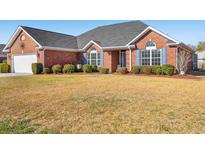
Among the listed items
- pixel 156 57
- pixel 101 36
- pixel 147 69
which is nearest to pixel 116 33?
pixel 101 36

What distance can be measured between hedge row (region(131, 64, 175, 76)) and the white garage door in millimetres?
12098

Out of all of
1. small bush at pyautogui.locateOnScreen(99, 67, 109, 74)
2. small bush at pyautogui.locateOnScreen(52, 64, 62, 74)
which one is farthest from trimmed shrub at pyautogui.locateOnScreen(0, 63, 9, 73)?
small bush at pyautogui.locateOnScreen(99, 67, 109, 74)

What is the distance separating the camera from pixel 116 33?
2394cm

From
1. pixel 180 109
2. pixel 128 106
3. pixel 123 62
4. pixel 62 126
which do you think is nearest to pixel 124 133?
pixel 62 126

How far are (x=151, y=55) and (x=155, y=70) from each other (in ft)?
6.99

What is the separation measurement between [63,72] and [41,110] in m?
15.7

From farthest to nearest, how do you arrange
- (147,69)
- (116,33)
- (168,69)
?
(116,33)
(147,69)
(168,69)

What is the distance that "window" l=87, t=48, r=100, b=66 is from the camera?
22406 mm

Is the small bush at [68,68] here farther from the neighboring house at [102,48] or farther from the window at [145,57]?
the window at [145,57]

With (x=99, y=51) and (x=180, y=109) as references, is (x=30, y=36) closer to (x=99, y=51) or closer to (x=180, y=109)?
(x=99, y=51)

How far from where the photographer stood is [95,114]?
5.50 meters

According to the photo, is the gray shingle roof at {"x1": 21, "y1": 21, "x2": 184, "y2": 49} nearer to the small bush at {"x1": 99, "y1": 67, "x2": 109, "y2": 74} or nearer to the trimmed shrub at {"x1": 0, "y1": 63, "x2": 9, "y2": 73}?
the small bush at {"x1": 99, "y1": 67, "x2": 109, "y2": 74}

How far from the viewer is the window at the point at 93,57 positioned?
2241 centimetres

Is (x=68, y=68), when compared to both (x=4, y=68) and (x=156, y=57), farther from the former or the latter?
(x=4, y=68)
